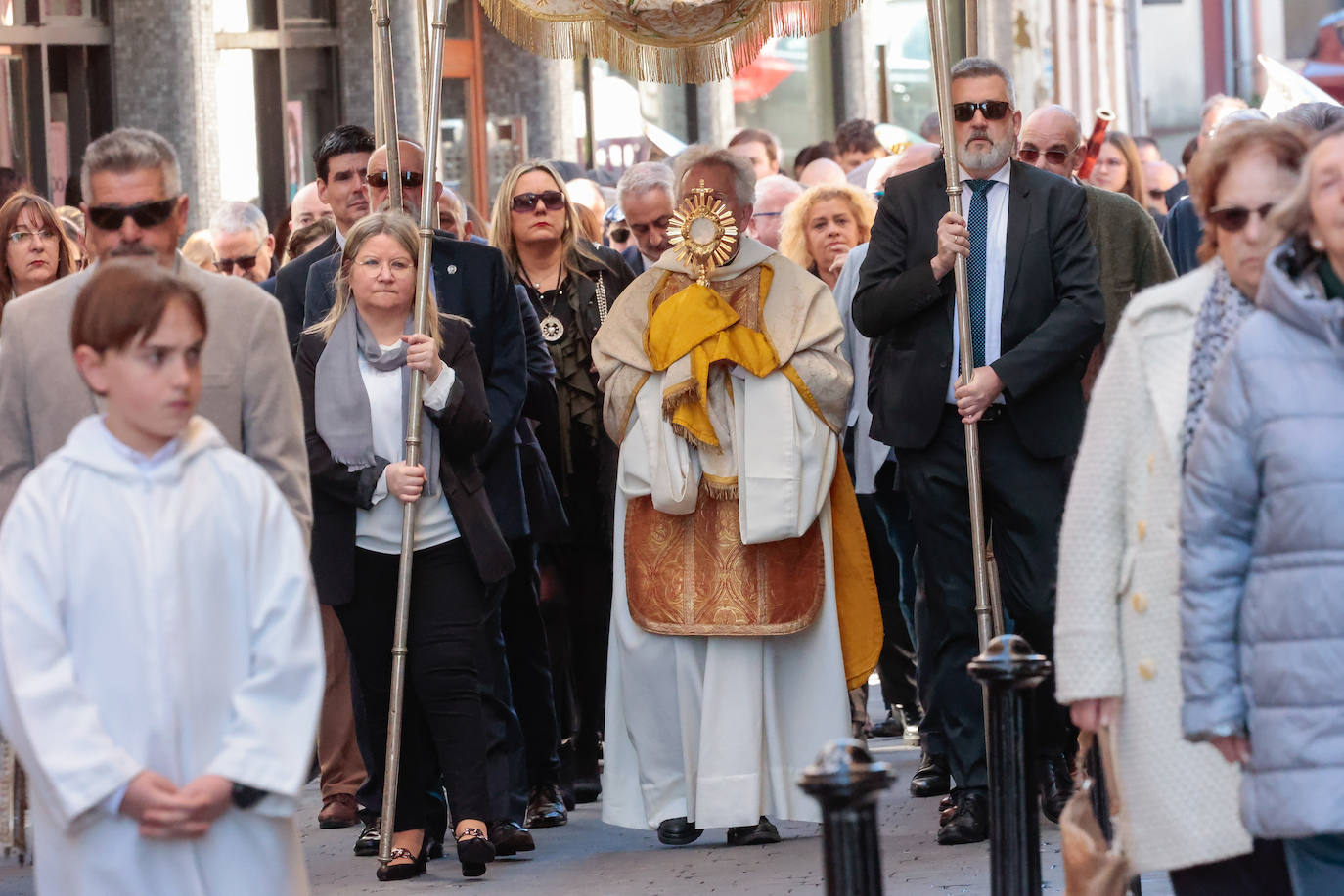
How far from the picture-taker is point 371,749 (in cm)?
757

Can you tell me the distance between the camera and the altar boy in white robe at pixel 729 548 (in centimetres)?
761

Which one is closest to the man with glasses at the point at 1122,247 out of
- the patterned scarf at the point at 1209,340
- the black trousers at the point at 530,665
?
the black trousers at the point at 530,665

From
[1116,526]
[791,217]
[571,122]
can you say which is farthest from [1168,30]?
[1116,526]

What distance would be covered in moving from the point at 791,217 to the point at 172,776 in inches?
232

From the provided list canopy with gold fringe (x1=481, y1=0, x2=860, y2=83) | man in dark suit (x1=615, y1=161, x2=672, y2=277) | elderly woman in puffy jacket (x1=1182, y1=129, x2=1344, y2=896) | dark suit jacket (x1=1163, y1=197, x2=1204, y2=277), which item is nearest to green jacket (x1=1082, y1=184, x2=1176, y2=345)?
dark suit jacket (x1=1163, y1=197, x2=1204, y2=277)

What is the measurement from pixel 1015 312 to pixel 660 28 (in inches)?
62.0

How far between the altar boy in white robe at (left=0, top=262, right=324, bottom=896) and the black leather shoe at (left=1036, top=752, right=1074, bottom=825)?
392 centimetres

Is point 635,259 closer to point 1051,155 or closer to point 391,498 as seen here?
point 1051,155

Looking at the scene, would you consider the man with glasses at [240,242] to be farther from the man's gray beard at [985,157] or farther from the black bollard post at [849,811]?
the black bollard post at [849,811]

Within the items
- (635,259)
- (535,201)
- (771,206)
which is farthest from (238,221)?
(535,201)

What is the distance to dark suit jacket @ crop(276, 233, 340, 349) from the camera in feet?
26.3

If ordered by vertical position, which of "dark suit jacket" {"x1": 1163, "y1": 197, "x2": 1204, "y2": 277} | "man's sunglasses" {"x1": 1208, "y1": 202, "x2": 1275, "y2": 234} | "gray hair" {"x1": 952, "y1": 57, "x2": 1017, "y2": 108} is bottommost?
"man's sunglasses" {"x1": 1208, "y1": 202, "x2": 1275, "y2": 234}

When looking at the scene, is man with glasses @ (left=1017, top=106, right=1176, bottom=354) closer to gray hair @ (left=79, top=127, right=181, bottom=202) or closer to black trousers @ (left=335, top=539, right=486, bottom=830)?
black trousers @ (left=335, top=539, right=486, bottom=830)

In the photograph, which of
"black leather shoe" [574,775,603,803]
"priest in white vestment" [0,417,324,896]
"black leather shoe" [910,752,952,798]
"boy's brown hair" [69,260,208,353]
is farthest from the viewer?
"black leather shoe" [574,775,603,803]
